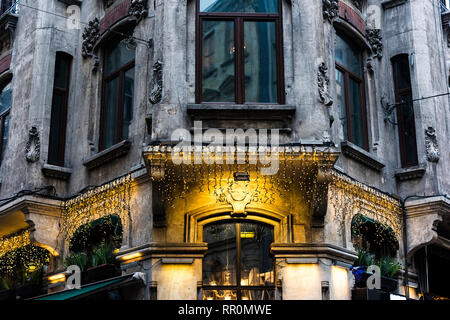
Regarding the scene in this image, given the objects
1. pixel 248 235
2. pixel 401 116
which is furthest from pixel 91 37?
pixel 401 116

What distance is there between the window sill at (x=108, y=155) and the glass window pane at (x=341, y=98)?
455 cm

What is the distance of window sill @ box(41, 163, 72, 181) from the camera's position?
1745 cm

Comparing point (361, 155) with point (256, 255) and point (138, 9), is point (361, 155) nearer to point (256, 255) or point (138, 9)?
point (256, 255)

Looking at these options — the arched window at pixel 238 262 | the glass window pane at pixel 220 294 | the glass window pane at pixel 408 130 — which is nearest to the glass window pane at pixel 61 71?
the arched window at pixel 238 262

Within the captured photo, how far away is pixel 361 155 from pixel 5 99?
30.5 feet

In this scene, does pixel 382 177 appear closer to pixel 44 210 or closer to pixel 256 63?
pixel 256 63

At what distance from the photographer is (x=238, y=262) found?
1512cm

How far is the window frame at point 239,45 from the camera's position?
1546 centimetres

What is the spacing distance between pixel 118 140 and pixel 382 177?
18.9 ft

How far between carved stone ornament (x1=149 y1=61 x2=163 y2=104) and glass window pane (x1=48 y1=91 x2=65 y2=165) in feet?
12.8

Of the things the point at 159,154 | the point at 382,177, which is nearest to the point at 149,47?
the point at 159,154

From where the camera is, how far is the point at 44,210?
56.3 ft

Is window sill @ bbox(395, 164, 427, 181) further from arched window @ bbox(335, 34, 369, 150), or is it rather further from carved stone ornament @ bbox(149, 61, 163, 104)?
carved stone ornament @ bbox(149, 61, 163, 104)

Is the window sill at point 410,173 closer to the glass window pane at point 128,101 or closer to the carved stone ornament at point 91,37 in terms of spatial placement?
the glass window pane at point 128,101
